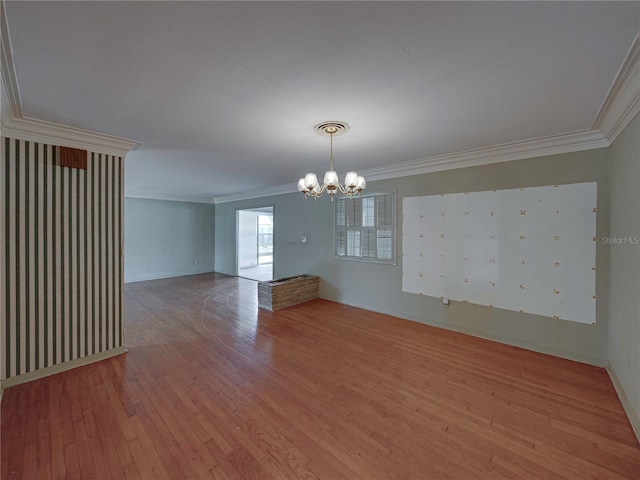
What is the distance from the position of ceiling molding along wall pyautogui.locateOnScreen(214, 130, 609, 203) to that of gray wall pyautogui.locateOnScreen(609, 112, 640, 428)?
10.7 inches

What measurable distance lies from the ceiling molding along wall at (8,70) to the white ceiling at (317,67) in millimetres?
29

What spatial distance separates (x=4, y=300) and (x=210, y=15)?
10.1 ft

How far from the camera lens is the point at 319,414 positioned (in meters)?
2.06

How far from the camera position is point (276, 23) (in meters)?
1.34

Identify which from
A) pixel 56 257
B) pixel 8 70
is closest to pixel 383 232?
pixel 56 257

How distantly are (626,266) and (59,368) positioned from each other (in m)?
5.40

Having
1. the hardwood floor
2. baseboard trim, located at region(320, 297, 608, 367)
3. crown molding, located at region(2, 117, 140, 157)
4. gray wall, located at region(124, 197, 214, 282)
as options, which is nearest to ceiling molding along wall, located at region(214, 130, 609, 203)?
baseboard trim, located at region(320, 297, 608, 367)

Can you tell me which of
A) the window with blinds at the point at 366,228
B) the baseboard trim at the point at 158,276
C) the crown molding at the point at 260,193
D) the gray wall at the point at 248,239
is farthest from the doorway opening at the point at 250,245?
the window with blinds at the point at 366,228

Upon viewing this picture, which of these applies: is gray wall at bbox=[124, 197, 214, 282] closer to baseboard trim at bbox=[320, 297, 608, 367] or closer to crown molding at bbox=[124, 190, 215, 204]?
crown molding at bbox=[124, 190, 215, 204]

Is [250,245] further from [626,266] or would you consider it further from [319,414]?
[626,266]

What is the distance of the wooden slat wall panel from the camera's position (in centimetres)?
243

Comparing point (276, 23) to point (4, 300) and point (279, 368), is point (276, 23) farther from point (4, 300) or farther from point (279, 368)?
point (4, 300)

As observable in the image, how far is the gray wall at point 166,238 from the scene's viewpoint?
7.08 m

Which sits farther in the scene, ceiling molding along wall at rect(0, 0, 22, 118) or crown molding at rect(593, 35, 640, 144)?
crown molding at rect(593, 35, 640, 144)
